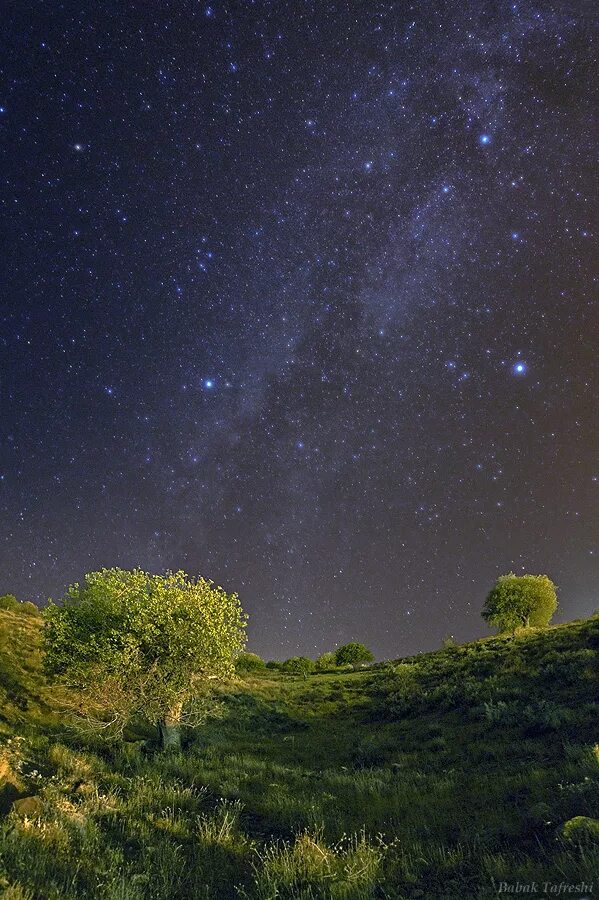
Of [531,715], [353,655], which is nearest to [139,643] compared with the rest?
[531,715]

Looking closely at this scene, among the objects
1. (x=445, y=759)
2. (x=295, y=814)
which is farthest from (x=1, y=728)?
(x=445, y=759)

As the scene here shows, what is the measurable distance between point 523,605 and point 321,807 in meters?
60.3

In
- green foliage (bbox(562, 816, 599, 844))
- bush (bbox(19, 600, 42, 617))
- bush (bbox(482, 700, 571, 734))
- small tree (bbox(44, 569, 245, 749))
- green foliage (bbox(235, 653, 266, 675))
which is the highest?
bush (bbox(19, 600, 42, 617))

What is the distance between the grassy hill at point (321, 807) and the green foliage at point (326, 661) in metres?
52.8

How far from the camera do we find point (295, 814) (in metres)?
10.9

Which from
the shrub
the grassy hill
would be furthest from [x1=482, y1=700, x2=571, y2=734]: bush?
the shrub

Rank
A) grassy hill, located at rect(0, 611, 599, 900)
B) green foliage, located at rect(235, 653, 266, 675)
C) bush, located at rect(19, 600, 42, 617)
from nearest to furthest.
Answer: grassy hill, located at rect(0, 611, 599, 900)
bush, located at rect(19, 600, 42, 617)
green foliage, located at rect(235, 653, 266, 675)

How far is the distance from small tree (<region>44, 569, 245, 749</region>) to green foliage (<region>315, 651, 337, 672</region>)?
5696cm

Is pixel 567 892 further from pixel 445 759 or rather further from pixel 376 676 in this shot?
pixel 376 676

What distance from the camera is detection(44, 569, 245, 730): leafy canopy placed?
62.0 feet

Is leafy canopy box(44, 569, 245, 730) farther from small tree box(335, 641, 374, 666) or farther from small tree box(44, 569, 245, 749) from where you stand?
small tree box(335, 641, 374, 666)

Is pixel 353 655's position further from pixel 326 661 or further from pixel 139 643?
pixel 139 643

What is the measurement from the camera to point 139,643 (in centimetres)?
1912

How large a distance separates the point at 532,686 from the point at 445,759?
32.9 feet
